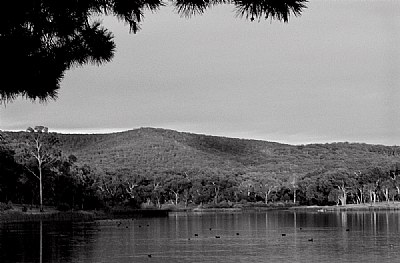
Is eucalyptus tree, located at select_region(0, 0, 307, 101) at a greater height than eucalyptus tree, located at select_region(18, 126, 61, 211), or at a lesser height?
lesser

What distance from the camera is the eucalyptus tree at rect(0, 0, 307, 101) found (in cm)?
611

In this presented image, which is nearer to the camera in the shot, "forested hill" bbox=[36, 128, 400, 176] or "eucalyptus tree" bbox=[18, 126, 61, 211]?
"eucalyptus tree" bbox=[18, 126, 61, 211]

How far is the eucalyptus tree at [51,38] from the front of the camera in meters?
6.11

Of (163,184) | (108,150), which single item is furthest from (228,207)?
(108,150)

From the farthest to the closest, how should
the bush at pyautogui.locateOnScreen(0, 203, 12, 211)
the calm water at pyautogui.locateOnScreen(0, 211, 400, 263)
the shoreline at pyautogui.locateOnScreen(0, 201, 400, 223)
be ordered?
the shoreline at pyautogui.locateOnScreen(0, 201, 400, 223)
the bush at pyautogui.locateOnScreen(0, 203, 12, 211)
the calm water at pyautogui.locateOnScreen(0, 211, 400, 263)

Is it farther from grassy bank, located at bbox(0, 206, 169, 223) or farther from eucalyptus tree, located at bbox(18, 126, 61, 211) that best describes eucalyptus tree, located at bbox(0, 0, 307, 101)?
eucalyptus tree, located at bbox(18, 126, 61, 211)

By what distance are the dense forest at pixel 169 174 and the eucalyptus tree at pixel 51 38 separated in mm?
1677

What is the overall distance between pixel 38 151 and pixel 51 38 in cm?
6758

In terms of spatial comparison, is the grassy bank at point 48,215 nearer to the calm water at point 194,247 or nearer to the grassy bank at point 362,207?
the calm water at point 194,247

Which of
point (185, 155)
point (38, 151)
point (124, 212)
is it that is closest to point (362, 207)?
point (124, 212)

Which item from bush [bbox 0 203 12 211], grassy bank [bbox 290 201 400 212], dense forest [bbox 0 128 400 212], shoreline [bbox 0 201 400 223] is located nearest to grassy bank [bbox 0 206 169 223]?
shoreline [bbox 0 201 400 223]

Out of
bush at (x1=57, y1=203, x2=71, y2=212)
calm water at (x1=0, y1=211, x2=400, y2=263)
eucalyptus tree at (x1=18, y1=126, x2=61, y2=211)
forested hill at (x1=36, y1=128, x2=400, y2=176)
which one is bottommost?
calm water at (x1=0, y1=211, x2=400, y2=263)

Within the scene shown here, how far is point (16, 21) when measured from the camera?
20.0 ft

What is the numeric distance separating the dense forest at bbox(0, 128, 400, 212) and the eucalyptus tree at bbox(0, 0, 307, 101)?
5.50 feet
